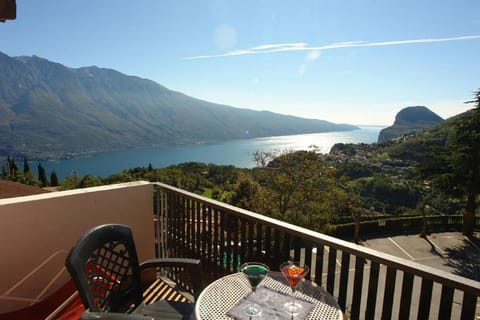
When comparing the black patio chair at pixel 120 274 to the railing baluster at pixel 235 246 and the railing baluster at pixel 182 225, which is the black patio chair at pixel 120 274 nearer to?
the railing baluster at pixel 235 246

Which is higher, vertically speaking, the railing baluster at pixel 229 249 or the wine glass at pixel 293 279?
the wine glass at pixel 293 279

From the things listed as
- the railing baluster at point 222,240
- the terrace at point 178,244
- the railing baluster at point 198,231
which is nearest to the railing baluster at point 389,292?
the terrace at point 178,244

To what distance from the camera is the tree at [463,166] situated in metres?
18.0

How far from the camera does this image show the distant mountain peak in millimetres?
95119

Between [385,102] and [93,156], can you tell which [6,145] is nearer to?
[93,156]

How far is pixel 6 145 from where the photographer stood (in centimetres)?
7819

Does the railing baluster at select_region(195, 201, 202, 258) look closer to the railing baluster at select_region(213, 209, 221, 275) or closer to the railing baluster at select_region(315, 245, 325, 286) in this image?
the railing baluster at select_region(213, 209, 221, 275)

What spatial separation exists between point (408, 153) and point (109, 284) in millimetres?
50746

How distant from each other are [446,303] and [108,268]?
1812mm

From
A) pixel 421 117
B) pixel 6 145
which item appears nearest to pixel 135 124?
pixel 6 145

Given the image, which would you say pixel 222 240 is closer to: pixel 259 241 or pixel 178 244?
pixel 259 241

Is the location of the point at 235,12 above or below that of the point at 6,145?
above

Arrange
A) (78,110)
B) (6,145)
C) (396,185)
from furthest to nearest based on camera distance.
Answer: (78,110)
(6,145)
(396,185)

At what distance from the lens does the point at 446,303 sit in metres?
1.29
